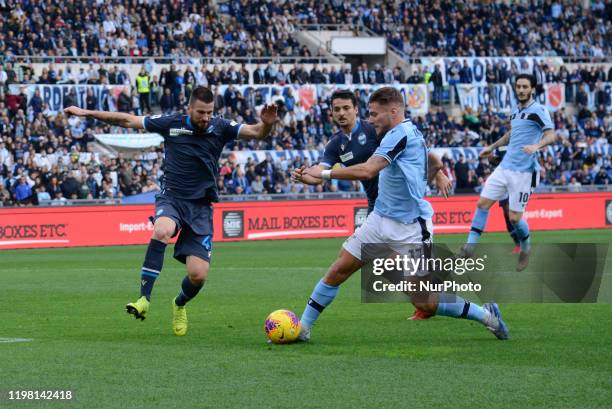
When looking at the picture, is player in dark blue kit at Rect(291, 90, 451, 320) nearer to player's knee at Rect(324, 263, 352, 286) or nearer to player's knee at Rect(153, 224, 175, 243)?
player's knee at Rect(324, 263, 352, 286)

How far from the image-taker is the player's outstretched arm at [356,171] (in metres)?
8.76

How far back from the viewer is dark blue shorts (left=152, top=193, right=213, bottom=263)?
1073cm

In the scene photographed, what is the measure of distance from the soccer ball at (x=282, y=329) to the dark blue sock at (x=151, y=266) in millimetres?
1382

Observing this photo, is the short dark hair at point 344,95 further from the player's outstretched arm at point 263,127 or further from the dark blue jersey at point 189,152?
the dark blue jersey at point 189,152

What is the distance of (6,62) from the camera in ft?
113

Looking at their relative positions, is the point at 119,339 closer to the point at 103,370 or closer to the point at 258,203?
the point at 103,370

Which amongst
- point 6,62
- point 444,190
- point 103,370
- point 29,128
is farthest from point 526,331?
point 6,62

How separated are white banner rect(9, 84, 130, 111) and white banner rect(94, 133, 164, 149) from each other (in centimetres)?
171

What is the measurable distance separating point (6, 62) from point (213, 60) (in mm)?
7787

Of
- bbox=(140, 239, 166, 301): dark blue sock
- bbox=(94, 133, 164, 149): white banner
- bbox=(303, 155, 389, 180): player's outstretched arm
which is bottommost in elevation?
bbox=(94, 133, 164, 149): white banner

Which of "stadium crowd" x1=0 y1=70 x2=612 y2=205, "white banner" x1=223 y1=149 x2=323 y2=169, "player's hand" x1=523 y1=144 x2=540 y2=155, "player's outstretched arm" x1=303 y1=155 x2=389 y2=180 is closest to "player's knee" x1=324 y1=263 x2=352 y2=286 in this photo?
"player's outstretched arm" x1=303 y1=155 x2=389 y2=180

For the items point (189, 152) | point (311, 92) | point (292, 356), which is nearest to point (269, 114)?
point (189, 152)

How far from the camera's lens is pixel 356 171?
888cm

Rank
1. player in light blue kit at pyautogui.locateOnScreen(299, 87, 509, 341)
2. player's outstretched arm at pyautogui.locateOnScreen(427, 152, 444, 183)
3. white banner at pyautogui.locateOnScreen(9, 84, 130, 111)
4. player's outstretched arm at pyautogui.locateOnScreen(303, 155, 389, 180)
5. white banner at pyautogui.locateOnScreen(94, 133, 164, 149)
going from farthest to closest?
white banner at pyautogui.locateOnScreen(9, 84, 130, 111)
white banner at pyautogui.locateOnScreen(94, 133, 164, 149)
player's outstretched arm at pyautogui.locateOnScreen(427, 152, 444, 183)
player in light blue kit at pyautogui.locateOnScreen(299, 87, 509, 341)
player's outstretched arm at pyautogui.locateOnScreen(303, 155, 389, 180)
